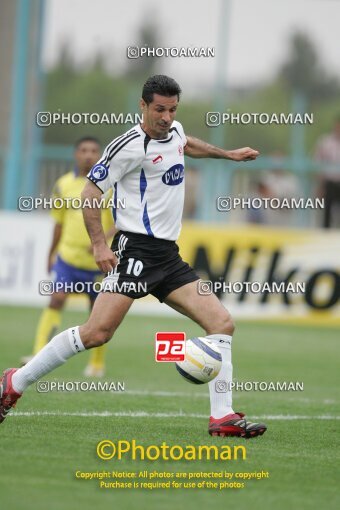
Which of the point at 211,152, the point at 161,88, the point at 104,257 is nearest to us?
the point at 104,257

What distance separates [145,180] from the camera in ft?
25.1

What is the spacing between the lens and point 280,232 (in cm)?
1827

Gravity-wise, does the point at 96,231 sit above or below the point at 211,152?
below

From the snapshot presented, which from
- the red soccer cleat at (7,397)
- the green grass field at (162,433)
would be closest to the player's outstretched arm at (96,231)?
the red soccer cleat at (7,397)

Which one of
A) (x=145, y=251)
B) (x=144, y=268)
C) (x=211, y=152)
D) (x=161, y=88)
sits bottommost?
(x=144, y=268)

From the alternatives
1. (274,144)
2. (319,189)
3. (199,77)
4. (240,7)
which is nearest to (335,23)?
(240,7)

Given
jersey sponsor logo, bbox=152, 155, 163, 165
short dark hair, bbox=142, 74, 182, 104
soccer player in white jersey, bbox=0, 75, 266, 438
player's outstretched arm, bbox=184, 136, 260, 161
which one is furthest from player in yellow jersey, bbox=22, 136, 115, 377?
short dark hair, bbox=142, 74, 182, 104

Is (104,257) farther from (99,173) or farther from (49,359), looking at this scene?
(49,359)

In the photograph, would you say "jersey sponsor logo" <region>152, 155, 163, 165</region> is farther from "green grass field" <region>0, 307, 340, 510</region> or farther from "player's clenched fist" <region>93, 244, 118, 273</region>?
"green grass field" <region>0, 307, 340, 510</region>

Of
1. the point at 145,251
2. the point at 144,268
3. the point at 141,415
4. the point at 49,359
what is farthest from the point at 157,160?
the point at 141,415

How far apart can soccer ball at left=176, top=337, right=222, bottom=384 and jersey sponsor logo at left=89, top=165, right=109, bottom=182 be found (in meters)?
1.25

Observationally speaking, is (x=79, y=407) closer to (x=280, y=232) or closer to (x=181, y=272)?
(x=181, y=272)

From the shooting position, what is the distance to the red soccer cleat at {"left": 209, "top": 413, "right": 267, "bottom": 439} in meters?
7.73

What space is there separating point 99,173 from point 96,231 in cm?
38
